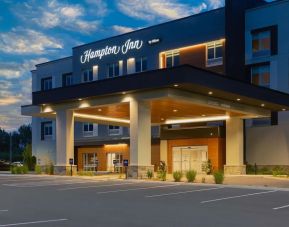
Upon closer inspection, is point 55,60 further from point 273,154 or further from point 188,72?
point 188,72

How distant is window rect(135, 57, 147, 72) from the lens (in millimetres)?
51406

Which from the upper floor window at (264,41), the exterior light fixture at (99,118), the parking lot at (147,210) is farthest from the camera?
the upper floor window at (264,41)

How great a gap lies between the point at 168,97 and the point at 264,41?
17.5m

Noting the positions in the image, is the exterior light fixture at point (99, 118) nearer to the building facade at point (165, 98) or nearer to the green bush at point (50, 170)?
the building facade at point (165, 98)

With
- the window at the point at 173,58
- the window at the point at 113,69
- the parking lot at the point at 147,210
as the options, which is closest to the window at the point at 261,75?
the window at the point at 173,58

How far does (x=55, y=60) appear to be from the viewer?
6512 cm

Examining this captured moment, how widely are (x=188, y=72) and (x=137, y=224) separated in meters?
A: 17.3

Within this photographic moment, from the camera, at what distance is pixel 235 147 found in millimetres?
40594

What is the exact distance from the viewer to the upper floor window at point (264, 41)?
138 feet

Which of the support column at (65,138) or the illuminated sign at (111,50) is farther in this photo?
the illuminated sign at (111,50)

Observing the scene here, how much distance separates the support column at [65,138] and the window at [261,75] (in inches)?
690

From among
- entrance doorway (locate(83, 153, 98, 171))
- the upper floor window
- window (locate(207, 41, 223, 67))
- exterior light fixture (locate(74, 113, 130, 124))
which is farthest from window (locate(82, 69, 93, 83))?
the upper floor window

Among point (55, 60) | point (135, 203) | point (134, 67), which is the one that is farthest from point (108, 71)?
point (135, 203)

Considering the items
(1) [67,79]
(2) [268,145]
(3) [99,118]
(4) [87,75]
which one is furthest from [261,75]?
(1) [67,79]
